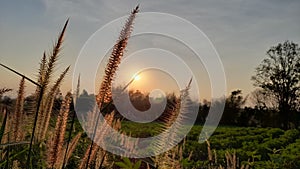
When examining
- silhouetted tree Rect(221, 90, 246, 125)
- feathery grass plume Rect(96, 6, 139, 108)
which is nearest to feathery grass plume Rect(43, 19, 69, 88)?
feathery grass plume Rect(96, 6, 139, 108)


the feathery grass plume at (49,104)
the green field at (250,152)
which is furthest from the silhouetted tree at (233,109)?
the feathery grass plume at (49,104)

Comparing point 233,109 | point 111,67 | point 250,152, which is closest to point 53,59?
point 111,67

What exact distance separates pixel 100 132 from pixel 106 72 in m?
0.30

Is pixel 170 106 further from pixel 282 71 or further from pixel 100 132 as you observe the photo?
pixel 282 71

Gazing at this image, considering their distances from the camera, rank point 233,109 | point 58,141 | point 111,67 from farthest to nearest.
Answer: point 233,109
point 58,141
point 111,67

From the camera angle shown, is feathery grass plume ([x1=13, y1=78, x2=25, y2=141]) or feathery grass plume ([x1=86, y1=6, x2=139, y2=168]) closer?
feathery grass plume ([x1=86, y1=6, x2=139, y2=168])

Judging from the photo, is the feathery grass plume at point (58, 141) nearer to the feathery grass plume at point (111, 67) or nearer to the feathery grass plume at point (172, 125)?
the feathery grass plume at point (111, 67)

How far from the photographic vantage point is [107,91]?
134 cm

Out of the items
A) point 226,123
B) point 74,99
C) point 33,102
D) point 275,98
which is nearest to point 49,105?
point 33,102

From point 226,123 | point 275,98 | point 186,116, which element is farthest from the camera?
point 275,98

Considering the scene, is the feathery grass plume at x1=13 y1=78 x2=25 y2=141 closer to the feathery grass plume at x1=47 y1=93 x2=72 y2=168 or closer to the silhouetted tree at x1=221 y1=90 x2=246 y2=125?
the feathery grass plume at x1=47 y1=93 x2=72 y2=168

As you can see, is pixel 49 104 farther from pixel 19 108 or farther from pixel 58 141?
pixel 58 141

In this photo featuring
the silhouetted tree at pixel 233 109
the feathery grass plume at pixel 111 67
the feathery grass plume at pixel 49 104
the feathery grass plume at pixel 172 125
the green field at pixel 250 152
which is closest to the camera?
the feathery grass plume at pixel 111 67

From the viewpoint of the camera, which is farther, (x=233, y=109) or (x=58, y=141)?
(x=233, y=109)
